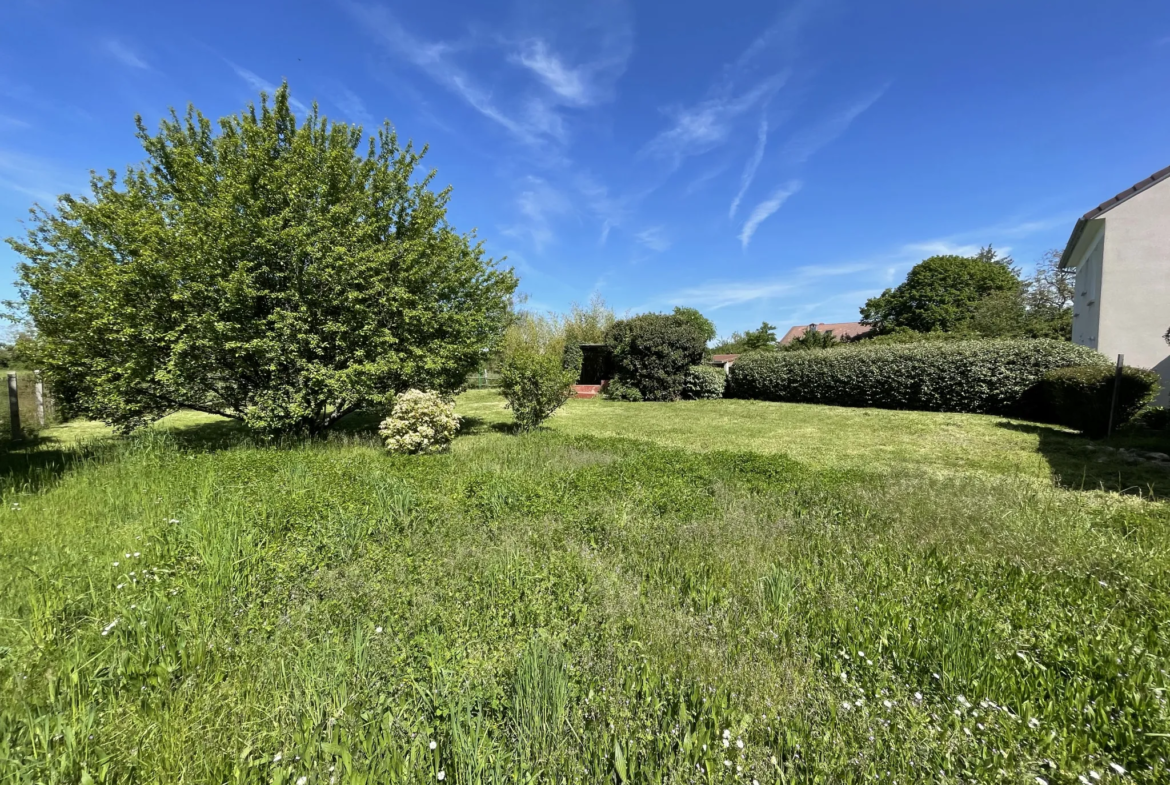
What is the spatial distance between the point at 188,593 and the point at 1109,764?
175 inches

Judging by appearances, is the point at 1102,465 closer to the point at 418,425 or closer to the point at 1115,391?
the point at 1115,391

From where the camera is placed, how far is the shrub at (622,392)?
18.3m

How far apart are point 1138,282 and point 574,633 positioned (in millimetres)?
19270

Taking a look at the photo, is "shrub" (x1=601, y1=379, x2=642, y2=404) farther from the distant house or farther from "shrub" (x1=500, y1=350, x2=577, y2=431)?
the distant house

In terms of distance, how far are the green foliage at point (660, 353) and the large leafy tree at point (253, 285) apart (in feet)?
31.4

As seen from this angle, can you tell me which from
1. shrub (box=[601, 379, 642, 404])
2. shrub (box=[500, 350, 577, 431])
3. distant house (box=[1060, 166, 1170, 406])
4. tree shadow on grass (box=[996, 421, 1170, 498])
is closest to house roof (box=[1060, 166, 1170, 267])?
distant house (box=[1060, 166, 1170, 406])

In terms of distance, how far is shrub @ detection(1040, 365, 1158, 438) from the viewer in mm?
8117

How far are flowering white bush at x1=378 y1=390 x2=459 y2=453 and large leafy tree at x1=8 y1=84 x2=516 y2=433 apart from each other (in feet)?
2.14

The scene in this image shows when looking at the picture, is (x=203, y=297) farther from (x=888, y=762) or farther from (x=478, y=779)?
(x=888, y=762)

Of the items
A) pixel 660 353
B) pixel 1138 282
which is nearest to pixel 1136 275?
pixel 1138 282

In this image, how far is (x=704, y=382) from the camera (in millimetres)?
17938

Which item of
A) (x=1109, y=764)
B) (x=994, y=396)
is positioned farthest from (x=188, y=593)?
(x=994, y=396)

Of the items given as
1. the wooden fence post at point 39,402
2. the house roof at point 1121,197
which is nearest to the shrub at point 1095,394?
the house roof at point 1121,197

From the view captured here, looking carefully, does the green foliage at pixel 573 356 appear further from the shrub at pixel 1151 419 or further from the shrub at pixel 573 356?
the shrub at pixel 1151 419
